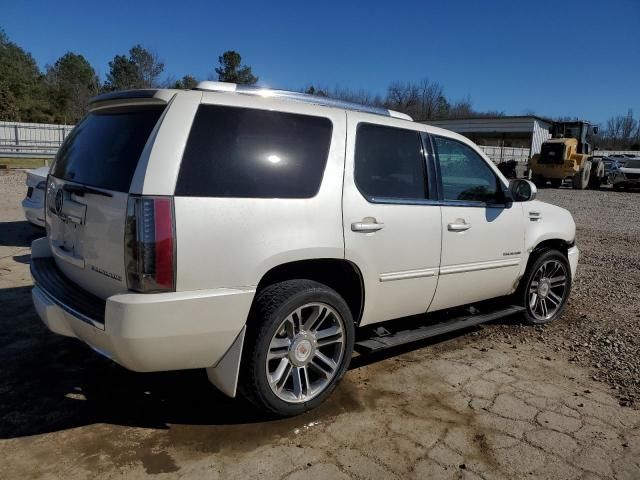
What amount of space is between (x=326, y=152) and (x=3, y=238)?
679cm

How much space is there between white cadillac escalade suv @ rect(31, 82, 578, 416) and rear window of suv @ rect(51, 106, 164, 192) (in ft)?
0.04

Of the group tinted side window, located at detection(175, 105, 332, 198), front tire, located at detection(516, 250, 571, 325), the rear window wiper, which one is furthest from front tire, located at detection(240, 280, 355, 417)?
front tire, located at detection(516, 250, 571, 325)

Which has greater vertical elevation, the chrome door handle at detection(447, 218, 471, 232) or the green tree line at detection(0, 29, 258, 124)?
the green tree line at detection(0, 29, 258, 124)

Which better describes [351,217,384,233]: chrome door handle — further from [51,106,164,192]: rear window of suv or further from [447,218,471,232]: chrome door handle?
[51,106,164,192]: rear window of suv

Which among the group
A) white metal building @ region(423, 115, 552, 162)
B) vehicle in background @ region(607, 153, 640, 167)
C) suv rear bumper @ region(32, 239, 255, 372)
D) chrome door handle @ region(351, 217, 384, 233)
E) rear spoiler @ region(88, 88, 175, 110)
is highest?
white metal building @ region(423, 115, 552, 162)

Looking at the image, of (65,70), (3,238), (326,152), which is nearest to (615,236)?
(326,152)

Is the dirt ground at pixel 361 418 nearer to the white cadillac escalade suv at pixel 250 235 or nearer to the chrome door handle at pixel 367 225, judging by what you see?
the white cadillac escalade suv at pixel 250 235

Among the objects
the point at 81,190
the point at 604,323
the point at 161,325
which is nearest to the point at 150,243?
the point at 161,325

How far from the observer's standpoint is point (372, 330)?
4078 mm

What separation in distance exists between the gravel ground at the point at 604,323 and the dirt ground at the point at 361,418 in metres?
0.04

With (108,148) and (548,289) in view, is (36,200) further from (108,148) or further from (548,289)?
(548,289)

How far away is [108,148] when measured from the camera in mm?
3043

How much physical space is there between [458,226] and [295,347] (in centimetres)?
168

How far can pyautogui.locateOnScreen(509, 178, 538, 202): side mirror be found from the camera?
4.52 metres
